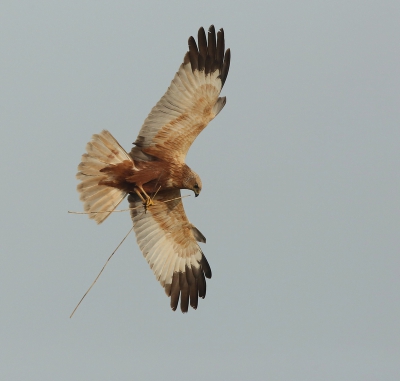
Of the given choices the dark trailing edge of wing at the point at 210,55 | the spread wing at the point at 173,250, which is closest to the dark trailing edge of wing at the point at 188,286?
the spread wing at the point at 173,250

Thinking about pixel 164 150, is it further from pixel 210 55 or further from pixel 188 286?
pixel 188 286

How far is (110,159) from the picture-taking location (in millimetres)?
9164

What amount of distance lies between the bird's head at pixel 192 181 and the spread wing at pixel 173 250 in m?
0.53

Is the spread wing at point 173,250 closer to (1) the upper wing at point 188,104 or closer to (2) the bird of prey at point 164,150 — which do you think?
(2) the bird of prey at point 164,150

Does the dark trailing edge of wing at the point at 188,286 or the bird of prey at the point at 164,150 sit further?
the dark trailing edge of wing at the point at 188,286

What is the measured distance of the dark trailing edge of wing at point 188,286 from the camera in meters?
10.4

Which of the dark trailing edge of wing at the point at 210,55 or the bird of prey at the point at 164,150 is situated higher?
the dark trailing edge of wing at the point at 210,55

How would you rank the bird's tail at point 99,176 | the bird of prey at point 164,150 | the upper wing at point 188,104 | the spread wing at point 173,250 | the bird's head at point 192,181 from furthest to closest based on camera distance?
the spread wing at point 173,250 < the bird's head at point 192,181 < the upper wing at point 188,104 < the bird of prey at point 164,150 < the bird's tail at point 99,176

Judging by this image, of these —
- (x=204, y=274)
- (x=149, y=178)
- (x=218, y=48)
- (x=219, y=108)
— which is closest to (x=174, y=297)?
(x=204, y=274)

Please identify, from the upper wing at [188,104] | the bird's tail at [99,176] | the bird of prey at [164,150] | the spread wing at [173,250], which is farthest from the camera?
the spread wing at [173,250]

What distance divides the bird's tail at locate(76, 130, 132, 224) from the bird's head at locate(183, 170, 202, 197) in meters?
0.76

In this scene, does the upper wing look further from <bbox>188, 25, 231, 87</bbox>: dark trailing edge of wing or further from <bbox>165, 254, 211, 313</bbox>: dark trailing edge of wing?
<bbox>165, 254, 211, 313</bbox>: dark trailing edge of wing

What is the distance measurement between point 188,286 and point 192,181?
1656 mm

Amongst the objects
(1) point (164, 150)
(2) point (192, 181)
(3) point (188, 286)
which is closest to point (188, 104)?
(1) point (164, 150)
